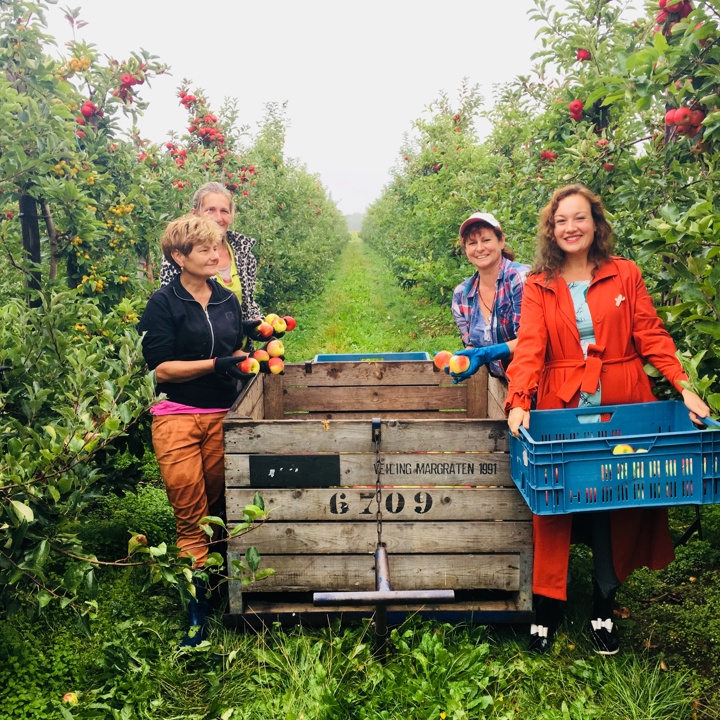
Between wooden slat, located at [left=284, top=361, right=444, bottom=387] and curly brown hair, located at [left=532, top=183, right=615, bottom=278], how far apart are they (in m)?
1.40

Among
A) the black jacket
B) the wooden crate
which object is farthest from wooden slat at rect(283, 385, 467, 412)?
the wooden crate

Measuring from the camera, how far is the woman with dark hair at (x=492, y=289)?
3.36 metres

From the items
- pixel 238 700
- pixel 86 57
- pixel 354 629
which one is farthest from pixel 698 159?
pixel 86 57

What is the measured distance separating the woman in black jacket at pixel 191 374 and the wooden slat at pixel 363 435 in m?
0.35

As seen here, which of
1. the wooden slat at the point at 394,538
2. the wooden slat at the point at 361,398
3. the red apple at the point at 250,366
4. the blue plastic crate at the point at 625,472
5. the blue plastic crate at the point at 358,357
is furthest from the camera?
the blue plastic crate at the point at 358,357

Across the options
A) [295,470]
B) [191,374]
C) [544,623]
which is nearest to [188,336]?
[191,374]

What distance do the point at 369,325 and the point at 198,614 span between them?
29.0 ft

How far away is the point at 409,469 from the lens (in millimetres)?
2844

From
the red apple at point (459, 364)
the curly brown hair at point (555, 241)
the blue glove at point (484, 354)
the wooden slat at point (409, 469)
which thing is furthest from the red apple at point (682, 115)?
the wooden slat at point (409, 469)

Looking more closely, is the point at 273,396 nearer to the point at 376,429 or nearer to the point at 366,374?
the point at 366,374

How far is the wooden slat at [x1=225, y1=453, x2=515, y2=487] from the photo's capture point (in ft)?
9.28

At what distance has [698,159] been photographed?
10.9 feet

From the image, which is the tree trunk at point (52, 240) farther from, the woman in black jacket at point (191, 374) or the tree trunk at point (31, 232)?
the woman in black jacket at point (191, 374)

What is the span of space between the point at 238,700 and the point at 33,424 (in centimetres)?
130
